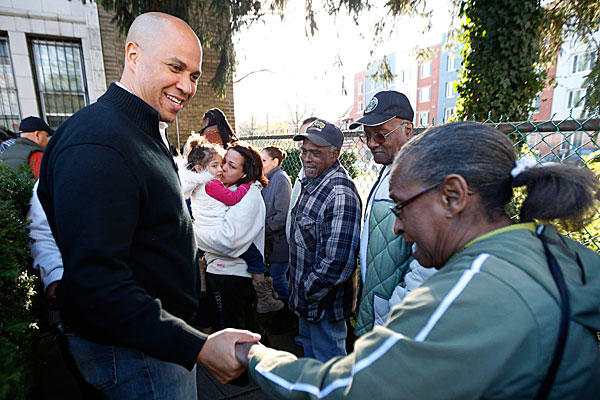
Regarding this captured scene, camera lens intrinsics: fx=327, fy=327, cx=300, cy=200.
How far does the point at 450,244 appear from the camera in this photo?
108 cm

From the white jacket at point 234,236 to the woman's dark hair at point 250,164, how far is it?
10 centimetres

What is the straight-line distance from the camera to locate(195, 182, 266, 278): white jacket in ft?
9.08

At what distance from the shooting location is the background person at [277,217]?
4.02 metres

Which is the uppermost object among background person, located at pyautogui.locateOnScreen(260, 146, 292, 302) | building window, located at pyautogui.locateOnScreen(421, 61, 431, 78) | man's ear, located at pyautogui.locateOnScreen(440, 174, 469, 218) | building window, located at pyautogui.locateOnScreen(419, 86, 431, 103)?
building window, located at pyautogui.locateOnScreen(421, 61, 431, 78)

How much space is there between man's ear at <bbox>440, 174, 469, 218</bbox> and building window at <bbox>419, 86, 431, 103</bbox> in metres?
43.5

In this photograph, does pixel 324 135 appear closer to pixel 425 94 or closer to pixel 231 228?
pixel 231 228

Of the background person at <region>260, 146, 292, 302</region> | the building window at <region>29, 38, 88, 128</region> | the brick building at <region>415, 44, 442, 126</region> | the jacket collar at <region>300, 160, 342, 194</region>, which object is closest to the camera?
the jacket collar at <region>300, 160, 342, 194</region>

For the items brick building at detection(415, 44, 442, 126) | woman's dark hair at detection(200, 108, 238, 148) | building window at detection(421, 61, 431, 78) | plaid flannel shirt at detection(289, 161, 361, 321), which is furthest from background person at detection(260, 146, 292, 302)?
building window at detection(421, 61, 431, 78)

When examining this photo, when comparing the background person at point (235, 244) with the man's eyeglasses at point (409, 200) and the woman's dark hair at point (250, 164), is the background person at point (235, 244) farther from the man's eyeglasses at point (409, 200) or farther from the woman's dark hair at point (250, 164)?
the man's eyeglasses at point (409, 200)

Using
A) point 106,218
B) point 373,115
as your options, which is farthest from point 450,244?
point 373,115

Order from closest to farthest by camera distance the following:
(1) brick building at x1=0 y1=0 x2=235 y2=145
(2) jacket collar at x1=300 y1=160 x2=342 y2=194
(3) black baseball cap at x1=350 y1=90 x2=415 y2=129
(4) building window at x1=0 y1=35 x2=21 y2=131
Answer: (3) black baseball cap at x1=350 y1=90 x2=415 y2=129 → (2) jacket collar at x1=300 y1=160 x2=342 y2=194 → (1) brick building at x1=0 y1=0 x2=235 y2=145 → (4) building window at x1=0 y1=35 x2=21 y2=131

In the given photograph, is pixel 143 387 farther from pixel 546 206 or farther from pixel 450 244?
pixel 546 206

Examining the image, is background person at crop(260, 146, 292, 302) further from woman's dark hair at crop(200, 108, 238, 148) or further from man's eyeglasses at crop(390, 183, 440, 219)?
man's eyeglasses at crop(390, 183, 440, 219)

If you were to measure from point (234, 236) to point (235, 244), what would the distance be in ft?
0.23
